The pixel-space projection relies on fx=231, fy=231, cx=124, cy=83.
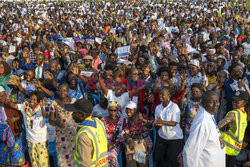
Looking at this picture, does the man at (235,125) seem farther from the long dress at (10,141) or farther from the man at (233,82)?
the long dress at (10,141)

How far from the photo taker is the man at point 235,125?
331cm

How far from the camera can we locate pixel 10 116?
12.2 feet

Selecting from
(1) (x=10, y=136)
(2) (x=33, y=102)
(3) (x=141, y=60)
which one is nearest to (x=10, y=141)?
(1) (x=10, y=136)

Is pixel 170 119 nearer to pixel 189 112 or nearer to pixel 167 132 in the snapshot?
pixel 167 132

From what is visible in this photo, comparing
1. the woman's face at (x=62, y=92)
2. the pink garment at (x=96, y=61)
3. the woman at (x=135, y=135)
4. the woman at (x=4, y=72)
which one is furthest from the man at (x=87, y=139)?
the pink garment at (x=96, y=61)

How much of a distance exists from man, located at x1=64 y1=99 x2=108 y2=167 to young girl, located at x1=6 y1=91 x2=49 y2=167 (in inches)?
40.1

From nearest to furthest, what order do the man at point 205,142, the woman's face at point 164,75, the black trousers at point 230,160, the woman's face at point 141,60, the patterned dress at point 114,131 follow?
the man at point 205,142
the black trousers at point 230,160
the patterned dress at point 114,131
the woman's face at point 164,75
the woman's face at point 141,60

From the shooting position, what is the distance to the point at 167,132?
3650 mm

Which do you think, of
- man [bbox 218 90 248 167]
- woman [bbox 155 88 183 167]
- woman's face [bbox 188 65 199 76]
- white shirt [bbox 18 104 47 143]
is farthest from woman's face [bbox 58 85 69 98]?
woman's face [bbox 188 65 199 76]

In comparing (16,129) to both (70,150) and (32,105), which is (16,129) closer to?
(32,105)

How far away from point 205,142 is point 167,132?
106cm

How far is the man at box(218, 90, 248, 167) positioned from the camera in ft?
10.9

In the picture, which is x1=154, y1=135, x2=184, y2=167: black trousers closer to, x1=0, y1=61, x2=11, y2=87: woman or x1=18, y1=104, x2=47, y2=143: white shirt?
A: x1=18, y1=104, x2=47, y2=143: white shirt

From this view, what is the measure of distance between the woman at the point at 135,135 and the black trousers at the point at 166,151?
16 cm
